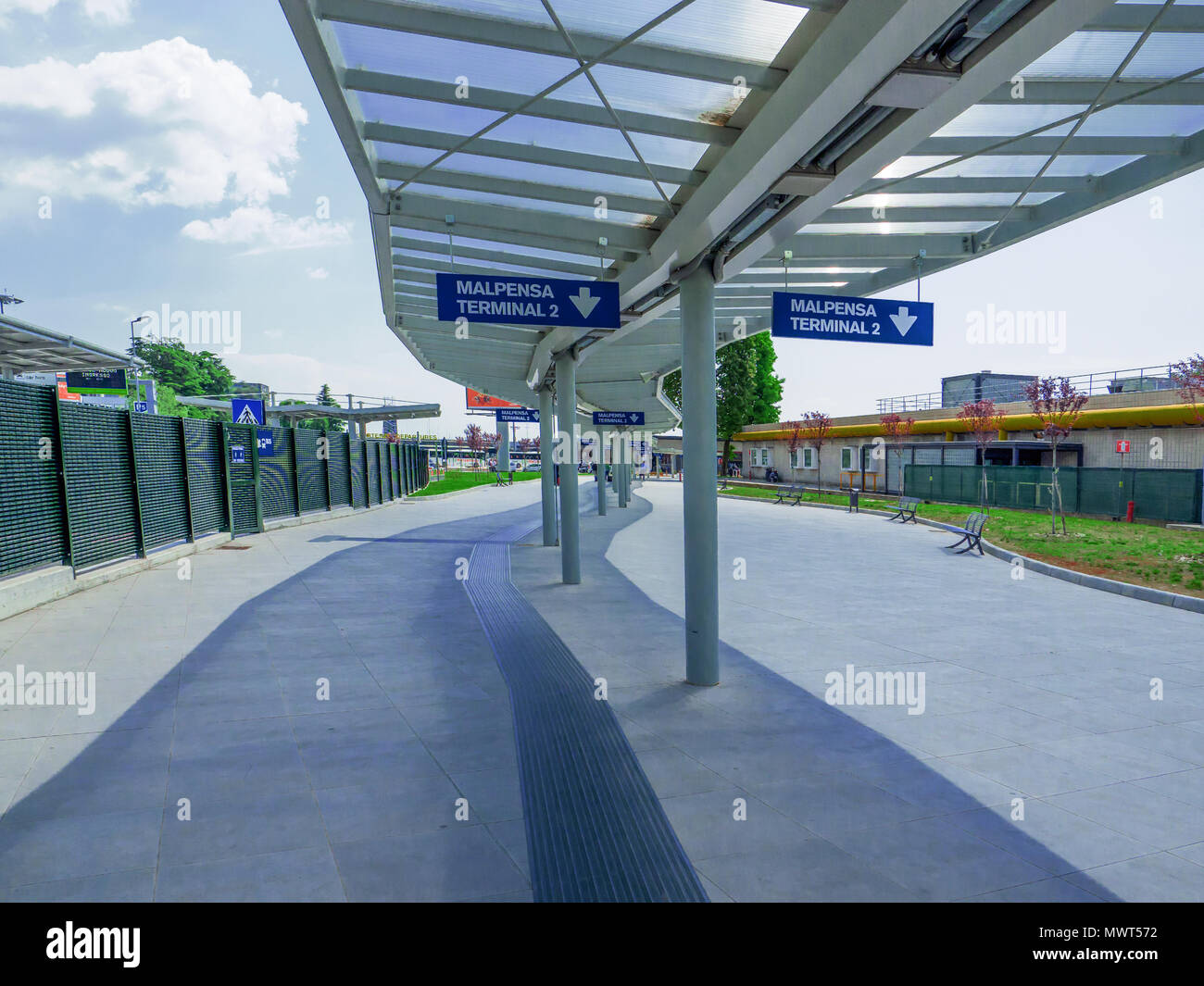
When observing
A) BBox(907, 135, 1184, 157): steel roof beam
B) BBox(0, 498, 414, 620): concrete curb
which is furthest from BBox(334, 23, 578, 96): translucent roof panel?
BBox(0, 498, 414, 620): concrete curb

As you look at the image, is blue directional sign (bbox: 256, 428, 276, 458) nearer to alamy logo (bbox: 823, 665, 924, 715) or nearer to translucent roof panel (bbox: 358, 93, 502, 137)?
translucent roof panel (bbox: 358, 93, 502, 137)

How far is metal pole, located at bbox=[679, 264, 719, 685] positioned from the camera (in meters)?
6.07

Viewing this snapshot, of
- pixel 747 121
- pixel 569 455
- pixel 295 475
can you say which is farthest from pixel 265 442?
pixel 747 121

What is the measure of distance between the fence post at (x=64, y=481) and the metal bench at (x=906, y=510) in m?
20.3

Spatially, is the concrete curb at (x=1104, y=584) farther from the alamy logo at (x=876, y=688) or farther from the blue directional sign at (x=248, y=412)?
the blue directional sign at (x=248, y=412)

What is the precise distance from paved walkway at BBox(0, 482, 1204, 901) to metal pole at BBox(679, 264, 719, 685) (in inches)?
16.1

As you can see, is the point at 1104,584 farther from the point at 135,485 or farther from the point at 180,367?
the point at 180,367

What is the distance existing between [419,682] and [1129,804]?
5217mm

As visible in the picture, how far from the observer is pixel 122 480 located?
1111 centimetres

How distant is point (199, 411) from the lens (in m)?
52.3

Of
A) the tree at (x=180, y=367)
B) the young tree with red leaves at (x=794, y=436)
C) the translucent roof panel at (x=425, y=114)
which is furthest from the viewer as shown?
the tree at (x=180, y=367)

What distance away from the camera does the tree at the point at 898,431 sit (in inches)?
1394

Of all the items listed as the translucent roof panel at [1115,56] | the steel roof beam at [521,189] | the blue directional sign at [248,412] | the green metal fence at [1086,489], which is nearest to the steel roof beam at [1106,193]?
the translucent roof panel at [1115,56]

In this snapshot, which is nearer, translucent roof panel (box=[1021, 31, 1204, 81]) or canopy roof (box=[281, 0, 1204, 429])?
canopy roof (box=[281, 0, 1204, 429])
